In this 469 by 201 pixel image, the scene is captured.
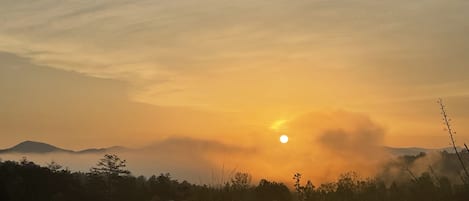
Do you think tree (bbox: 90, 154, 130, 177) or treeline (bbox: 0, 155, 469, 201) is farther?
tree (bbox: 90, 154, 130, 177)

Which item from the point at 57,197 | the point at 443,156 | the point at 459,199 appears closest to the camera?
the point at 57,197

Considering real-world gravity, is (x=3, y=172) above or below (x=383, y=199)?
above

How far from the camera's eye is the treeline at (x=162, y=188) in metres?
13.3

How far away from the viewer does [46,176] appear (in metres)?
13.6

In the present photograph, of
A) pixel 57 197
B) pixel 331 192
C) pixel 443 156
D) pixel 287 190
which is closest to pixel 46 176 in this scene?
pixel 57 197

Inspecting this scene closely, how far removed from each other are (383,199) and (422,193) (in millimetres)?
963

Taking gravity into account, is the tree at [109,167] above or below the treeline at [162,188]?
above

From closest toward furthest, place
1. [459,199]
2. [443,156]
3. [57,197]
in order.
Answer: [57,197], [459,199], [443,156]

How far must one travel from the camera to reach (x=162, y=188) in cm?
1455

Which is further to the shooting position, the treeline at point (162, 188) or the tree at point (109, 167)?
the tree at point (109, 167)

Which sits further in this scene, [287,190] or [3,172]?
[287,190]

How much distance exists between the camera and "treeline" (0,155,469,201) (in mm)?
13336

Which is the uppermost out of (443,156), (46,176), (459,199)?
(443,156)

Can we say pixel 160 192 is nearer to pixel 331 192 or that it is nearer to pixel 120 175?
pixel 120 175
